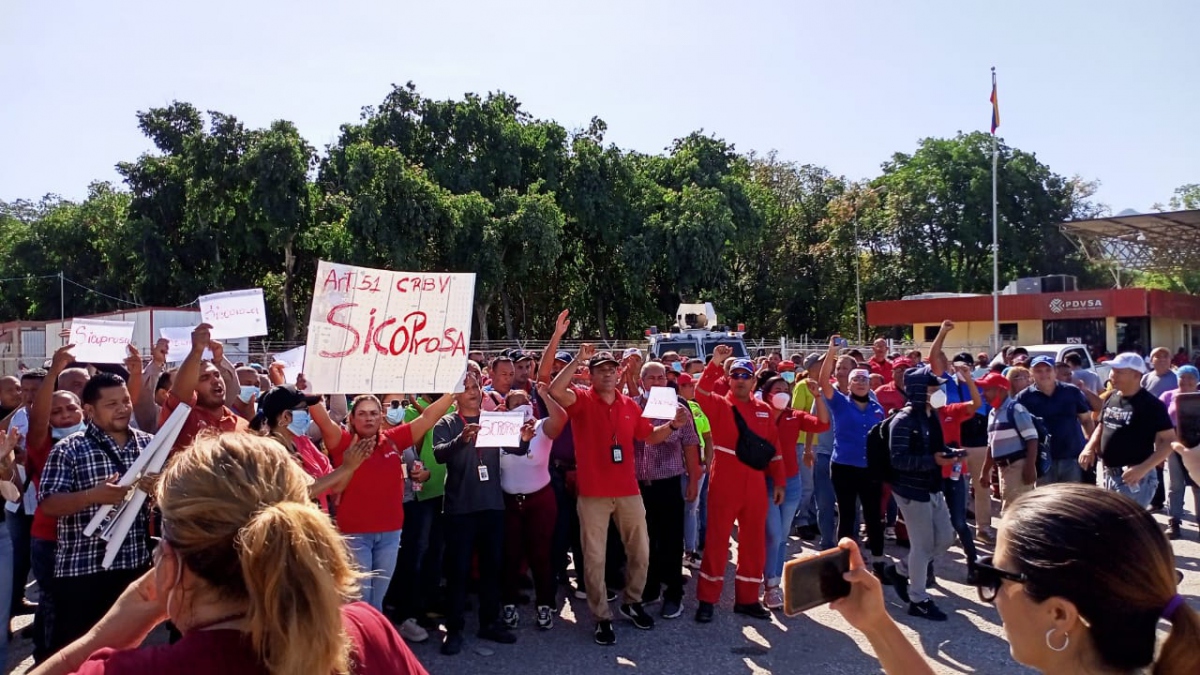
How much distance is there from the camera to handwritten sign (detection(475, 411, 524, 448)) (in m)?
6.30

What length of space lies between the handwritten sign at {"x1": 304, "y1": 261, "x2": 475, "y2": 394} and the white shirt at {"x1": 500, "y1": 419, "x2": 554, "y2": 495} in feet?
4.31

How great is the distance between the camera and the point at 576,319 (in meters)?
40.6

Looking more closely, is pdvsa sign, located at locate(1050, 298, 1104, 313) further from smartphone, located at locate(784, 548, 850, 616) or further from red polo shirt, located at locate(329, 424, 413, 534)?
smartphone, located at locate(784, 548, 850, 616)

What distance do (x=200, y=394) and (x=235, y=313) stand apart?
8.30 ft

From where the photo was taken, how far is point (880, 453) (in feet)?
24.6

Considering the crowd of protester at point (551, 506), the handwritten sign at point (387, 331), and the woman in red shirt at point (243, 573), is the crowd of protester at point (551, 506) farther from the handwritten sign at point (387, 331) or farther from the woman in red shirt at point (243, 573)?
the handwritten sign at point (387, 331)

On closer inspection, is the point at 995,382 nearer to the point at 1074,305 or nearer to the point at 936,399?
the point at 936,399

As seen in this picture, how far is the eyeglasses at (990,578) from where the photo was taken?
1.91 m

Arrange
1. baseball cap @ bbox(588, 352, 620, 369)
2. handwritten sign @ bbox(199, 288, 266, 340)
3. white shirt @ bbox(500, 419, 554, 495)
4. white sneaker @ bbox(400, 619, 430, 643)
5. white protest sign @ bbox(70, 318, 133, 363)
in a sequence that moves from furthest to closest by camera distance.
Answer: white protest sign @ bbox(70, 318, 133, 363)
handwritten sign @ bbox(199, 288, 266, 340)
white shirt @ bbox(500, 419, 554, 495)
baseball cap @ bbox(588, 352, 620, 369)
white sneaker @ bbox(400, 619, 430, 643)

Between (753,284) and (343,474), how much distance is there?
139 feet

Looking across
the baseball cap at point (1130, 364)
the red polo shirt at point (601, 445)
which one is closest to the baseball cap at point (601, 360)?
the red polo shirt at point (601, 445)

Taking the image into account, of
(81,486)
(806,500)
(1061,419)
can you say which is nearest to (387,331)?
(81,486)

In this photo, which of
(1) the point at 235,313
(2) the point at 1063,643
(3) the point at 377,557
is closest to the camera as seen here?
(2) the point at 1063,643

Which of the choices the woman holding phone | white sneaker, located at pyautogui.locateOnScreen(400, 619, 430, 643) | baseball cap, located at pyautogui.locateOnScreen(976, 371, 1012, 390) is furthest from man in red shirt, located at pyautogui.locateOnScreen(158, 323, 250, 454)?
baseball cap, located at pyautogui.locateOnScreen(976, 371, 1012, 390)
